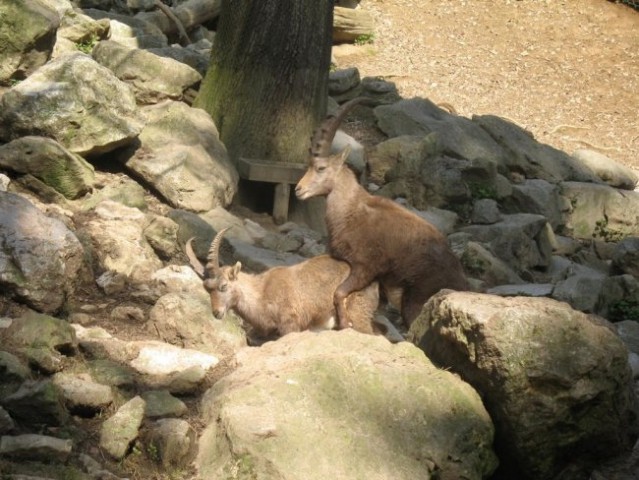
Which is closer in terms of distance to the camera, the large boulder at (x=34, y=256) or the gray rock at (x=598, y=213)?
the large boulder at (x=34, y=256)

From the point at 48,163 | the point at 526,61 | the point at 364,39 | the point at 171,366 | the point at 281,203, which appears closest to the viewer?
the point at 171,366

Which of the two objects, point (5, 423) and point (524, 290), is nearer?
point (5, 423)

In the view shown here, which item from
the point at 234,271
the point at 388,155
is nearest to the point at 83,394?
the point at 234,271

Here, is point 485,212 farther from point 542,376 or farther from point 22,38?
point 542,376

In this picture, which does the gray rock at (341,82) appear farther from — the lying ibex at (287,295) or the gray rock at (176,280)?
the gray rock at (176,280)

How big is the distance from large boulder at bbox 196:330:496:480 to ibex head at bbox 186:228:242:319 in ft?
5.20

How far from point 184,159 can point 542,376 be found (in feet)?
18.0

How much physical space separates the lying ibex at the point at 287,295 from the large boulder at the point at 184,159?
185cm

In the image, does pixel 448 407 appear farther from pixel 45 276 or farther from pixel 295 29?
pixel 295 29

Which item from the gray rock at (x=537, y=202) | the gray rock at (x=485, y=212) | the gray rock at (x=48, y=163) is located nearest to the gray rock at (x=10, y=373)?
the gray rock at (x=48, y=163)

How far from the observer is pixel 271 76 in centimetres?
1096

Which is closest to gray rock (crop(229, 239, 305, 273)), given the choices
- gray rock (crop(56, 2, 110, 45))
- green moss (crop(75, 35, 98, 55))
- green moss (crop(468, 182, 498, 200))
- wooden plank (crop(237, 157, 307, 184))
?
wooden plank (crop(237, 157, 307, 184))

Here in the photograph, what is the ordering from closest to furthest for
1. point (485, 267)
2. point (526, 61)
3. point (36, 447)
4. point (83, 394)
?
point (36, 447)
point (83, 394)
point (485, 267)
point (526, 61)

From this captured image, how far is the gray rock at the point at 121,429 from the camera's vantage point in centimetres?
568
